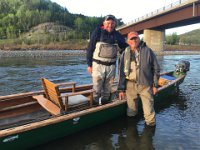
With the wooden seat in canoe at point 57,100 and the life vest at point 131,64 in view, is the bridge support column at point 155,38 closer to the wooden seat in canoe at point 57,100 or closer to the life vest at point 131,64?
the life vest at point 131,64

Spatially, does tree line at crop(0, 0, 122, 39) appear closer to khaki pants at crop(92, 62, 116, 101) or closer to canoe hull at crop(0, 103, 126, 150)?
khaki pants at crop(92, 62, 116, 101)

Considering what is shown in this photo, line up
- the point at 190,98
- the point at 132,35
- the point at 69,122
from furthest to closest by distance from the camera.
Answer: the point at 190,98 < the point at 132,35 < the point at 69,122

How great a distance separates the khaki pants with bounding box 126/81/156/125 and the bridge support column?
1684 inches

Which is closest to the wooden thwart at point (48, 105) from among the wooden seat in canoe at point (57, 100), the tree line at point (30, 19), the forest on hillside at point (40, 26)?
the wooden seat in canoe at point (57, 100)

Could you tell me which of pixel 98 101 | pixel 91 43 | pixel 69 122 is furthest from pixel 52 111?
pixel 91 43

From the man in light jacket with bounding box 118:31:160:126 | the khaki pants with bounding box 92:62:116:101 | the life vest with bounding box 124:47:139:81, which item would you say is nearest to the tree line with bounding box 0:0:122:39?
the khaki pants with bounding box 92:62:116:101

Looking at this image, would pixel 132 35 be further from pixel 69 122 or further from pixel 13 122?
pixel 13 122

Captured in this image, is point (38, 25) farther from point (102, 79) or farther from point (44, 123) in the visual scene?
point (44, 123)

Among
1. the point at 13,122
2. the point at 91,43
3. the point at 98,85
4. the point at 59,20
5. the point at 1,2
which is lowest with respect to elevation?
the point at 13,122

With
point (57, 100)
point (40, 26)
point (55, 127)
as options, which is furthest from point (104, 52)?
point (40, 26)

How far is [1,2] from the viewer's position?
13138 centimetres

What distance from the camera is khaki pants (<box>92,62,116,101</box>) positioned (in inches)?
317

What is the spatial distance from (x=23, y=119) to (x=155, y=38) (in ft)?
149

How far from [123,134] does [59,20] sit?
121925mm
